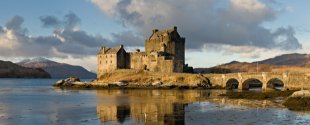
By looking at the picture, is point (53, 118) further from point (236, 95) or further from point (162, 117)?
point (236, 95)

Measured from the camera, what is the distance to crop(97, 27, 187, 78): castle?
86.4 m

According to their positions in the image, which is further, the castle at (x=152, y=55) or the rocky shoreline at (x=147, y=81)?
the castle at (x=152, y=55)

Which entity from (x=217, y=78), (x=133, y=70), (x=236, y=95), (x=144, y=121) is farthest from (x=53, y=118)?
(x=133, y=70)

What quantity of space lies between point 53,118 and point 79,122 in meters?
3.14

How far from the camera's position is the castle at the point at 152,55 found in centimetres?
8644

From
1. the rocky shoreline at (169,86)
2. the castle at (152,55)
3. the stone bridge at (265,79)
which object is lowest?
the rocky shoreline at (169,86)

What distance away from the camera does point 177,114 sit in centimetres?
3241

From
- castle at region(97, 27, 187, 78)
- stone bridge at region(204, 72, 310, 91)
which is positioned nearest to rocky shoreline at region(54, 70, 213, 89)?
stone bridge at region(204, 72, 310, 91)

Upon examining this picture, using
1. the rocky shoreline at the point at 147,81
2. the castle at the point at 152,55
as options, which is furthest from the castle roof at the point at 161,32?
the rocky shoreline at the point at 147,81

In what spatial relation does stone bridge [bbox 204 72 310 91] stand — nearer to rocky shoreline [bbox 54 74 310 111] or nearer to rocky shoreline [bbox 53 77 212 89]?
rocky shoreline [bbox 54 74 310 111]

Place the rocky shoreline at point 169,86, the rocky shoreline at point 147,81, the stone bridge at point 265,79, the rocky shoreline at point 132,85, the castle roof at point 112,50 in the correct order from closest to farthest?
1. the rocky shoreline at point 169,86
2. the stone bridge at point 265,79
3. the rocky shoreline at point 132,85
4. the rocky shoreline at point 147,81
5. the castle roof at point 112,50

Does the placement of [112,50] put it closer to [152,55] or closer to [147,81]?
[152,55]

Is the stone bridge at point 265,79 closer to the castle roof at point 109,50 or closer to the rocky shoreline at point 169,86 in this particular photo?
the rocky shoreline at point 169,86

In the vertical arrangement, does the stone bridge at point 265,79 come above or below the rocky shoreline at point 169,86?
above
